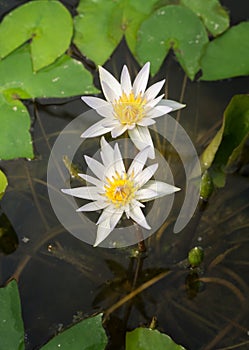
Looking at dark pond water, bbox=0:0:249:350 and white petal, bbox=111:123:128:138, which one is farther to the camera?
dark pond water, bbox=0:0:249:350

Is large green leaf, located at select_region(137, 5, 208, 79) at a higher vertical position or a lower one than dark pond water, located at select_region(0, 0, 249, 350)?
higher

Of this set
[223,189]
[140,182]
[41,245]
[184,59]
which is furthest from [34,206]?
[184,59]

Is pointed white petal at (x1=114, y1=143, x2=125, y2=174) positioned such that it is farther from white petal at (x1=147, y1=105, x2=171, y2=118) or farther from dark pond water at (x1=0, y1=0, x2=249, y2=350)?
dark pond water at (x1=0, y1=0, x2=249, y2=350)

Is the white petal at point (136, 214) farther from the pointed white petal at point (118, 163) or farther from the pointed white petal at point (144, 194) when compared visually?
the pointed white petal at point (118, 163)

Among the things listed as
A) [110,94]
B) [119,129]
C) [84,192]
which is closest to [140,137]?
[119,129]

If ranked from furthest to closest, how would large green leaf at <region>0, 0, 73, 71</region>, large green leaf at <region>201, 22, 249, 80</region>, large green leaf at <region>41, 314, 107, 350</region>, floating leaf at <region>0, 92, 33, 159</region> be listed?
large green leaf at <region>0, 0, 73, 71</region> < large green leaf at <region>201, 22, 249, 80</region> < floating leaf at <region>0, 92, 33, 159</region> < large green leaf at <region>41, 314, 107, 350</region>

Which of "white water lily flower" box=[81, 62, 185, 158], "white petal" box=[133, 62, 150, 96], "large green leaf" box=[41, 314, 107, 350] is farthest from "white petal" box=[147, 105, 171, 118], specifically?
"large green leaf" box=[41, 314, 107, 350]
